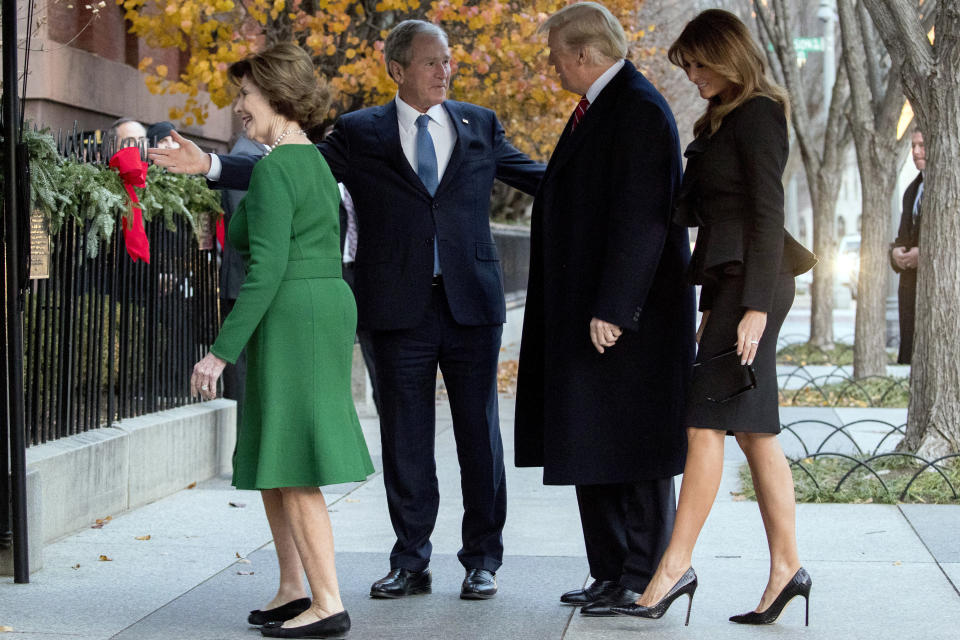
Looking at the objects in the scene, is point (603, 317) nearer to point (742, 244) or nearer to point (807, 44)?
point (742, 244)

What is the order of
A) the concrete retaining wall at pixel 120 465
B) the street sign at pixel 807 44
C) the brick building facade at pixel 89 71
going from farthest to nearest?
the street sign at pixel 807 44
the brick building facade at pixel 89 71
the concrete retaining wall at pixel 120 465

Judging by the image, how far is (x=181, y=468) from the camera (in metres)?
7.54

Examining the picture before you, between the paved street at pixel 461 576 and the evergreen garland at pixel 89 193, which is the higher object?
the evergreen garland at pixel 89 193

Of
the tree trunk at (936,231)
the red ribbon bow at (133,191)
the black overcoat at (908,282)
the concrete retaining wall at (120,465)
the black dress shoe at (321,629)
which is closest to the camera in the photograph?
the black dress shoe at (321,629)

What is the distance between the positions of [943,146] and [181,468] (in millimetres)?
4686

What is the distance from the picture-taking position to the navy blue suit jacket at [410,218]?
5156mm

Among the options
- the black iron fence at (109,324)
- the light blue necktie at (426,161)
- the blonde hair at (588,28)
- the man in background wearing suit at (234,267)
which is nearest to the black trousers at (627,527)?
the light blue necktie at (426,161)

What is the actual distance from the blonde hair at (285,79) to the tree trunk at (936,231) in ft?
15.3

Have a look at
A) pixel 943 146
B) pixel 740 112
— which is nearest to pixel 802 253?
pixel 740 112

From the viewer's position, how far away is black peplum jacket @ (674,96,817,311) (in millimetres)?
4508

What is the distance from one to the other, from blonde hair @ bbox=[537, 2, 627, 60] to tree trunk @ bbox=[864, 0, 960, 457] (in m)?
3.79

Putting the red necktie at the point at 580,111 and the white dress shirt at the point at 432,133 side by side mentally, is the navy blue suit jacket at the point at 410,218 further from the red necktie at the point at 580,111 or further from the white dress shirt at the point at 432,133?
the red necktie at the point at 580,111

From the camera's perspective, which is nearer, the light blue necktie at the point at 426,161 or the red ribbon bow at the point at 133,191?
the light blue necktie at the point at 426,161

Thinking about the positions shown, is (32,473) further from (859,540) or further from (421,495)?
(859,540)
